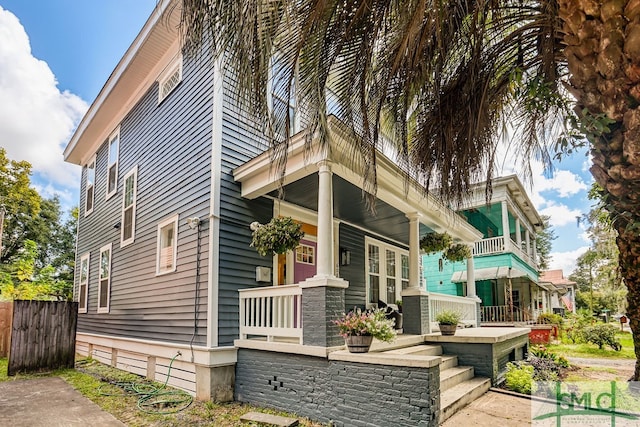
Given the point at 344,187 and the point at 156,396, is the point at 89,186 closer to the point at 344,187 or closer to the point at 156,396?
the point at 156,396

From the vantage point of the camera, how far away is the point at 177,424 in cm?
485

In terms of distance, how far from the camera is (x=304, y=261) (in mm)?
7770

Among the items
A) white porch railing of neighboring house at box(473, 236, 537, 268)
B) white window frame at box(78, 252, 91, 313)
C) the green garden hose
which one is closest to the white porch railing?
the green garden hose

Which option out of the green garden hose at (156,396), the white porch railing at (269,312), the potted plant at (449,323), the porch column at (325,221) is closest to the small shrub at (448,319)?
the potted plant at (449,323)

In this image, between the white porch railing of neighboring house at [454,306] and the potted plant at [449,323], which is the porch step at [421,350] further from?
the white porch railing of neighboring house at [454,306]

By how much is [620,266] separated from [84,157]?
1444 cm

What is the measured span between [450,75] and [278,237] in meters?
3.08

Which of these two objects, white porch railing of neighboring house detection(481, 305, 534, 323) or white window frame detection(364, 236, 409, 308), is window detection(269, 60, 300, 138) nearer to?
white window frame detection(364, 236, 409, 308)

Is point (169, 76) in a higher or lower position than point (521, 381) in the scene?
higher

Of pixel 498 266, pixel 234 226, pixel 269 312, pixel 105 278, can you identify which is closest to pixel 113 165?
pixel 105 278

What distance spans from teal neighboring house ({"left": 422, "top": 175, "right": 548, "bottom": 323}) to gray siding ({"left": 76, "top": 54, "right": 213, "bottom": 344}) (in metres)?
8.62

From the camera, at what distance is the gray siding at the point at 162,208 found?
6.47 m

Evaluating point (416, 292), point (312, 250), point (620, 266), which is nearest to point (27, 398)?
point (312, 250)

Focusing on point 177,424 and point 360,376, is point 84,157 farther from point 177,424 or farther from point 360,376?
point 360,376
